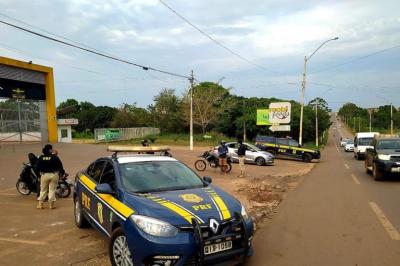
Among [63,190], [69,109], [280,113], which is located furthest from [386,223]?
[69,109]

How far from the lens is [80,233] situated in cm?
800

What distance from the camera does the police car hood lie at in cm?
522

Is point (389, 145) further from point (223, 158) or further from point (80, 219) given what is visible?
point (80, 219)

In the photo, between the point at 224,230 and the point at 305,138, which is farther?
the point at 305,138

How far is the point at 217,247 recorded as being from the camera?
5.13 meters

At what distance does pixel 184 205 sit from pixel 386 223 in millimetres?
4909

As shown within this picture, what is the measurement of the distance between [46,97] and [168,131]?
34.4 metres

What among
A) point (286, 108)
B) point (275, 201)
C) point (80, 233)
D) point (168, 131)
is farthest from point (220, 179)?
point (168, 131)

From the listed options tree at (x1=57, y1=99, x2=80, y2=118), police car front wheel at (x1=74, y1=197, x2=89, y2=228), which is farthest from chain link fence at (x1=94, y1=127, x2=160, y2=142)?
police car front wheel at (x1=74, y1=197, x2=89, y2=228)

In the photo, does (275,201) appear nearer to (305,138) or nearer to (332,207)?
(332,207)

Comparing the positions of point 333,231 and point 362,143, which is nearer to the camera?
point 333,231

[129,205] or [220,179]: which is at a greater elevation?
[129,205]

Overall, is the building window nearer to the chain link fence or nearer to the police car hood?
the chain link fence

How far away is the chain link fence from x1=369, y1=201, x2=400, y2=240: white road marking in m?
47.5
